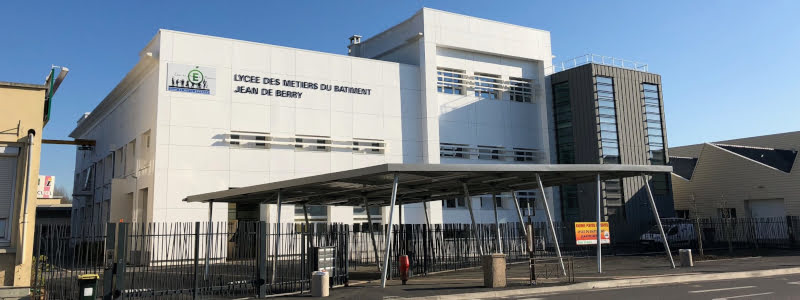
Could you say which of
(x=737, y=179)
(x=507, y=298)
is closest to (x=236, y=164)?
(x=507, y=298)

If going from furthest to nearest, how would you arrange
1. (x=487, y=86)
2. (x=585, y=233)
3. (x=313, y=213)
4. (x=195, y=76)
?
(x=487, y=86) < (x=313, y=213) < (x=195, y=76) < (x=585, y=233)

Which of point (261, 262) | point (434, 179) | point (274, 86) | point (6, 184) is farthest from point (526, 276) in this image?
point (274, 86)

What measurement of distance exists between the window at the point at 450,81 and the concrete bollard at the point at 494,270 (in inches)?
916

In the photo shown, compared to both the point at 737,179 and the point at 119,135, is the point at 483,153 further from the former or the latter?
the point at 119,135

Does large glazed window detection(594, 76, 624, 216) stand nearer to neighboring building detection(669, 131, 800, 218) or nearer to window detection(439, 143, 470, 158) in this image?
neighboring building detection(669, 131, 800, 218)

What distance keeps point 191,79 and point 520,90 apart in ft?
75.5

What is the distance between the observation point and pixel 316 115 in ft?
115

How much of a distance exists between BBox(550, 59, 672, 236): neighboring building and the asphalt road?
22.1 meters

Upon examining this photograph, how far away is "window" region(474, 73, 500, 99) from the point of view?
4147 centimetres

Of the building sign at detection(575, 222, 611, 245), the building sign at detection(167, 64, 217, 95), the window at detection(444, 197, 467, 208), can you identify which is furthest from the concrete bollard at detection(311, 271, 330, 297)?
the window at detection(444, 197, 467, 208)

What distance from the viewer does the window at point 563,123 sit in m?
43.2

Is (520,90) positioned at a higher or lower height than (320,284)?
higher

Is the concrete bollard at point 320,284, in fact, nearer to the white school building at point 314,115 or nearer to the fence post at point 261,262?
the fence post at point 261,262

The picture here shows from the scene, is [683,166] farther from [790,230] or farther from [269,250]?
[269,250]
